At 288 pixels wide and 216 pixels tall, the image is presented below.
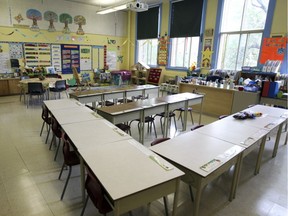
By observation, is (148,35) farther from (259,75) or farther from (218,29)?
(259,75)

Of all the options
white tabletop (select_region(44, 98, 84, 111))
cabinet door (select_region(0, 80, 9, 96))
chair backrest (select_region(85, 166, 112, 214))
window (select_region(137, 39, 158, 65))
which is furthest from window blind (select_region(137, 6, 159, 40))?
chair backrest (select_region(85, 166, 112, 214))

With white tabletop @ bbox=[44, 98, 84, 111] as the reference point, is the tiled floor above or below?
below

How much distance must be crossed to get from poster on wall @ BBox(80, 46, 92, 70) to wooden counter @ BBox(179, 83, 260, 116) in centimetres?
529

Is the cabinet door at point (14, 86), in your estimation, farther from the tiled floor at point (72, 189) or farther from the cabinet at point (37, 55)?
the tiled floor at point (72, 189)

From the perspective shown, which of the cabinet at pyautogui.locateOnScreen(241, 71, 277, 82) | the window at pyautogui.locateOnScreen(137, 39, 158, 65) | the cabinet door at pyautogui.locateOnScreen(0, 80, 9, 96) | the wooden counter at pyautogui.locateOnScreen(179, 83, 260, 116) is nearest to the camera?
the wooden counter at pyautogui.locateOnScreen(179, 83, 260, 116)

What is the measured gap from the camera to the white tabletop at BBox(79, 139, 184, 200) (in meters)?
1.36

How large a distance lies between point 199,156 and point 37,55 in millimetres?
8106

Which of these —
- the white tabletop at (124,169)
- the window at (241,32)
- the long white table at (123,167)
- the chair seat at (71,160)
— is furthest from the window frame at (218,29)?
the chair seat at (71,160)

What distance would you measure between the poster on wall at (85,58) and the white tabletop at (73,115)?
21.5 ft

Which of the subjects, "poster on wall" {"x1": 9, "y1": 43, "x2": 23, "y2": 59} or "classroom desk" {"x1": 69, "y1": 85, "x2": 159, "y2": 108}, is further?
"poster on wall" {"x1": 9, "y1": 43, "x2": 23, "y2": 59}

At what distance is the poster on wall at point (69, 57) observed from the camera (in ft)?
28.4

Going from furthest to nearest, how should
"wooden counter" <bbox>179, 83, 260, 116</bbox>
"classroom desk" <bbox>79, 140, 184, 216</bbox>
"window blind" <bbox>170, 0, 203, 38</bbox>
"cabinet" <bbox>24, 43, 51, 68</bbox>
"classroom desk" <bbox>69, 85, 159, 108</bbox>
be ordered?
"cabinet" <bbox>24, 43, 51, 68</bbox>
"window blind" <bbox>170, 0, 203, 38</bbox>
"wooden counter" <bbox>179, 83, 260, 116</bbox>
"classroom desk" <bbox>69, 85, 159, 108</bbox>
"classroom desk" <bbox>79, 140, 184, 216</bbox>

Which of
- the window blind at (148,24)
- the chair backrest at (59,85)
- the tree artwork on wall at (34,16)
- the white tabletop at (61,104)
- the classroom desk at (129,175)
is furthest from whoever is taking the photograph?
the window blind at (148,24)

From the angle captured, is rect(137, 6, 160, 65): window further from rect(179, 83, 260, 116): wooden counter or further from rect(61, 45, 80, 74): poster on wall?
rect(179, 83, 260, 116): wooden counter
